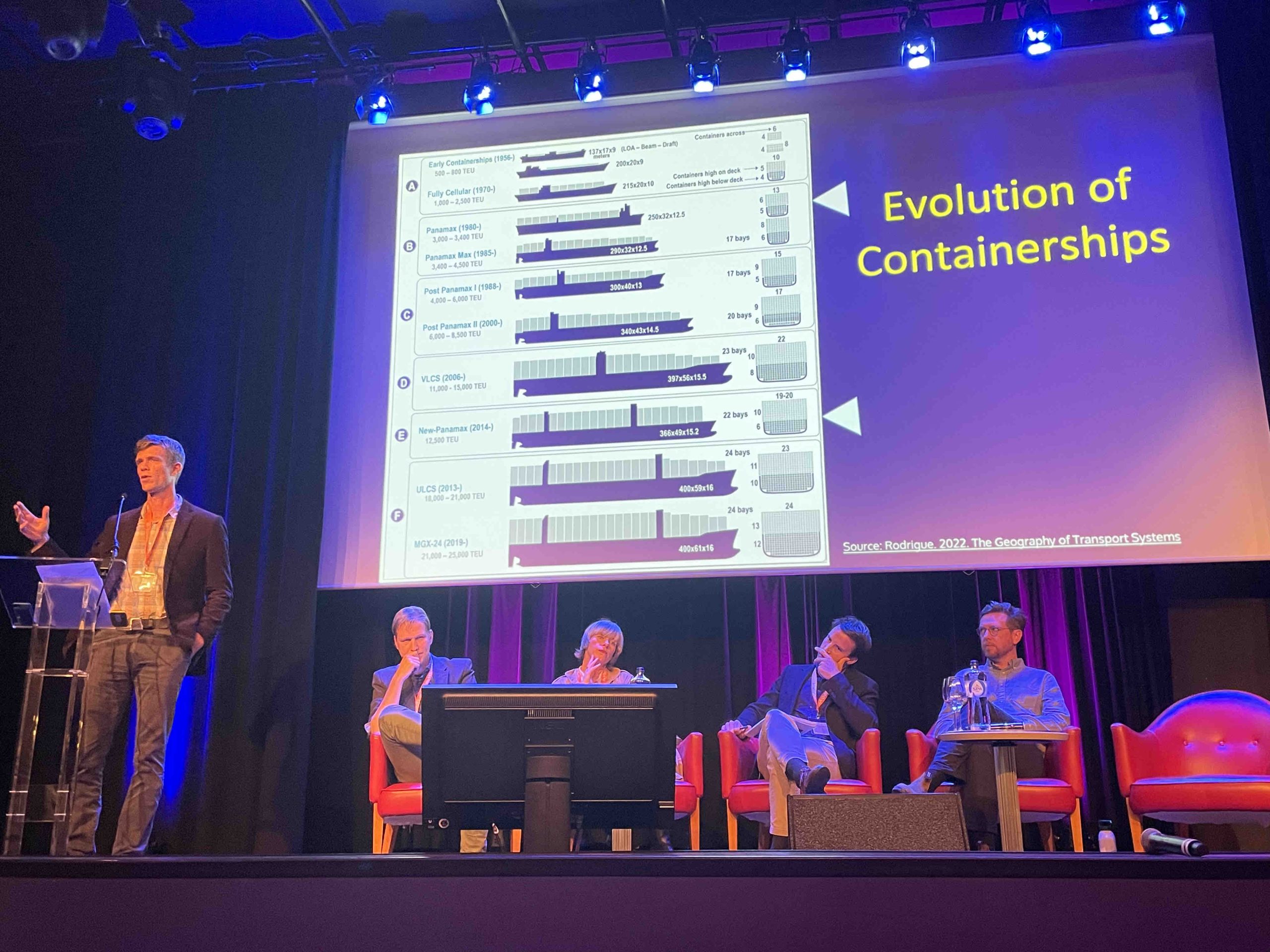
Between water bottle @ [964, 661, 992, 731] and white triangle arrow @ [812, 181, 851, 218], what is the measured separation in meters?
1.90

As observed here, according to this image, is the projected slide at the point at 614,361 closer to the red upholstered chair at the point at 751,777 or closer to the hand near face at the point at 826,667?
the hand near face at the point at 826,667

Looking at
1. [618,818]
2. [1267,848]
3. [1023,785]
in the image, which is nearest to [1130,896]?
[618,818]

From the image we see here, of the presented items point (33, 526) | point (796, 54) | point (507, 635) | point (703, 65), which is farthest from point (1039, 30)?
point (33, 526)

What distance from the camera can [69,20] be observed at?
3.95 meters

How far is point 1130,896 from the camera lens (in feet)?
4.82

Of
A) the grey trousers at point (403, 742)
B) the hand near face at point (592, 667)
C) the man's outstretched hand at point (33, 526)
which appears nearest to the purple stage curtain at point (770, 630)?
the hand near face at point (592, 667)

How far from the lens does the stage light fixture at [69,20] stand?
12.9 feet

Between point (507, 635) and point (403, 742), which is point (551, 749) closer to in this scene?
point (403, 742)

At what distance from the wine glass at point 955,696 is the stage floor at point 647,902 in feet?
7.45

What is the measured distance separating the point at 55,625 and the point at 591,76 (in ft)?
9.85

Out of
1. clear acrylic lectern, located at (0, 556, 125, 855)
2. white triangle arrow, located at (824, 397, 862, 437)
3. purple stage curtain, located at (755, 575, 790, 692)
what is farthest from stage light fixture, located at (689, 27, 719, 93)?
clear acrylic lectern, located at (0, 556, 125, 855)

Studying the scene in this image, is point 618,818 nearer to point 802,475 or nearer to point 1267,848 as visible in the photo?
point 802,475

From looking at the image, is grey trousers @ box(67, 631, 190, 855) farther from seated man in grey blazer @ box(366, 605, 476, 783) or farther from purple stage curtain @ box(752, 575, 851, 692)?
purple stage curtain @ box(752, 575, 851, 692)

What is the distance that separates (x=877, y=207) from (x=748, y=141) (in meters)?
0.63
